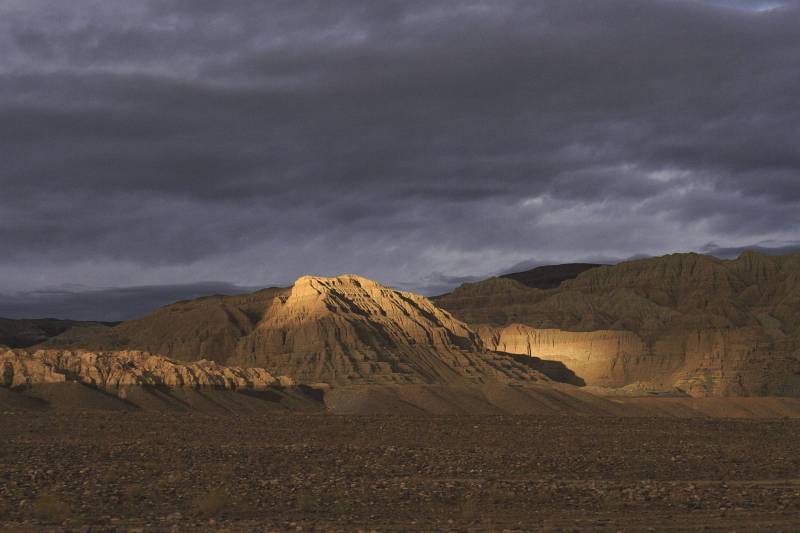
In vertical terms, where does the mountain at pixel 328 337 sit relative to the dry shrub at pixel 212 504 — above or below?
above

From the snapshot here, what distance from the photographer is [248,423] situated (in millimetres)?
48938

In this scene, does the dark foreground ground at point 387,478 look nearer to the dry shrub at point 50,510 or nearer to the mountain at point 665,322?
the dry shrub at point 50,510

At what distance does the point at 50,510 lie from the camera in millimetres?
19938

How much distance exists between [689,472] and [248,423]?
82.7 ft

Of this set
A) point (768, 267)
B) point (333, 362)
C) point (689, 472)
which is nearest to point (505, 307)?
point (768, 267)

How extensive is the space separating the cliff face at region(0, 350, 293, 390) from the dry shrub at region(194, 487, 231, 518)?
48.7m

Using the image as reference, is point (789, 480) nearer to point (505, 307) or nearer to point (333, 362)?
point (333, 362)

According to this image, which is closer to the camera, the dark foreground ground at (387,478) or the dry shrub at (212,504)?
the dark foreground ground at (387,478)

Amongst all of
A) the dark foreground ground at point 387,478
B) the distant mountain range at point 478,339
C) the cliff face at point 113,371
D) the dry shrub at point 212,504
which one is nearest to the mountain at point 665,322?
the distant mountain range at point 478,339

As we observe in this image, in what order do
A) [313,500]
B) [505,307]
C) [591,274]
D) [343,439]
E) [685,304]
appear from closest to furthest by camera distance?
[313,500] < [343,439] < [685,304] < [505,307] < [591,274]

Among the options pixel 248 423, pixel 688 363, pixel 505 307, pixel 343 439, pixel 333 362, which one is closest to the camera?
pixel 343 439

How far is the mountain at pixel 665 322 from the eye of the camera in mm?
105688

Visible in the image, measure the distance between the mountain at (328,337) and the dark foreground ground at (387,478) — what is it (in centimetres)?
4767

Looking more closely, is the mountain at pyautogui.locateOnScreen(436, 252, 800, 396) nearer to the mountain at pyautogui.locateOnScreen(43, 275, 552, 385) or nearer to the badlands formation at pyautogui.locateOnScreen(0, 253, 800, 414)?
the badlands formation at pyautogui.locateOnScreen(0, 253, 800, 414)
